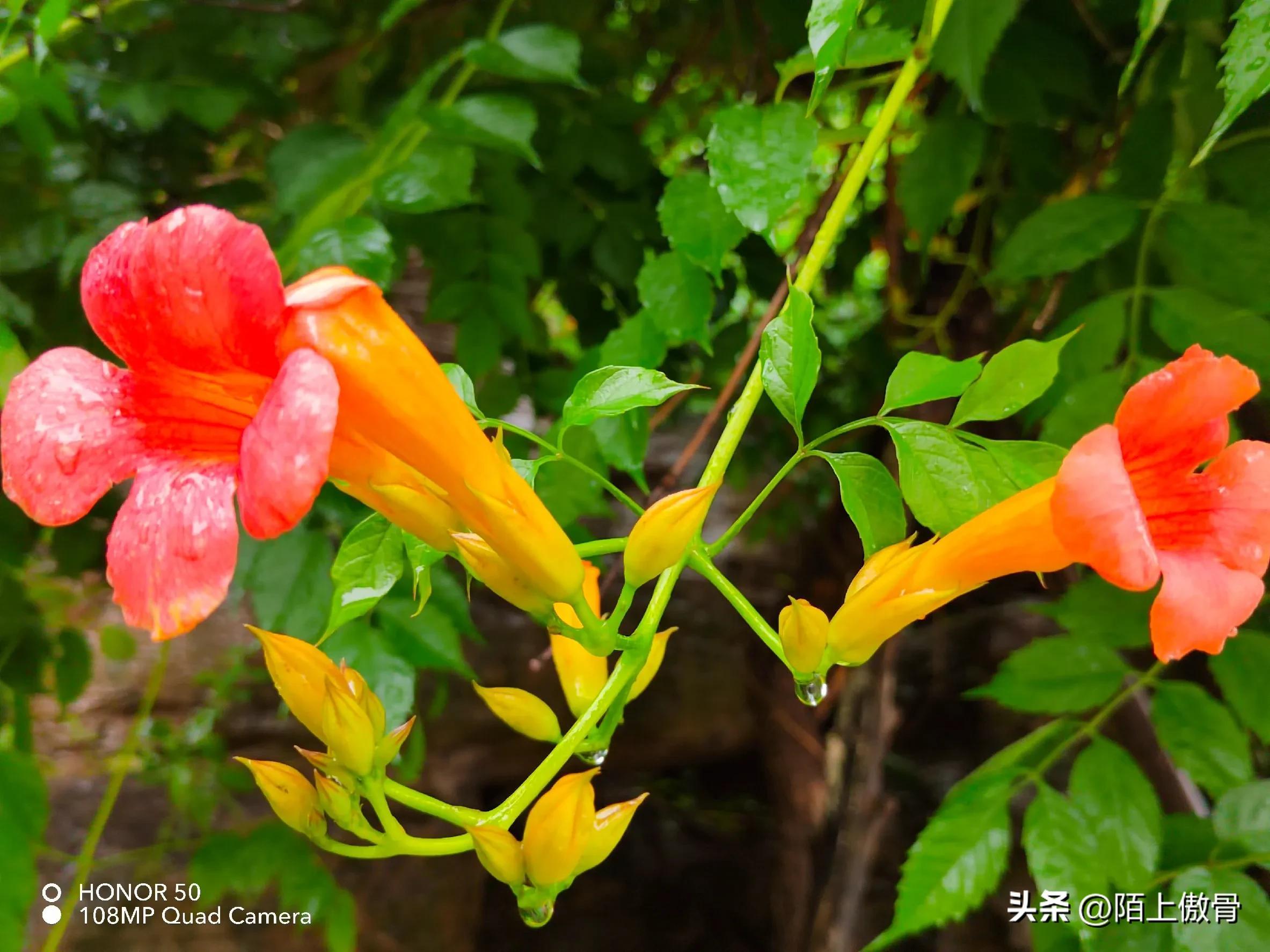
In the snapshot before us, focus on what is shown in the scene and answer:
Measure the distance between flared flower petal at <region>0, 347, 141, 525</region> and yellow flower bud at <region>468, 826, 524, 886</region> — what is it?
26cm

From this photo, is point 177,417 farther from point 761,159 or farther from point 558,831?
point 761,159

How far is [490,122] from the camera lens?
819mm

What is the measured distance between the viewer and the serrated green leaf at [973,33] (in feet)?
2.14

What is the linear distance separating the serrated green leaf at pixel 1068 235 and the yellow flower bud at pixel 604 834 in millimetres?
694

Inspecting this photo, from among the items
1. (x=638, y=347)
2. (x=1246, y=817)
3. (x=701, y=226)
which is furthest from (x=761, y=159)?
(x=1246, y=817)

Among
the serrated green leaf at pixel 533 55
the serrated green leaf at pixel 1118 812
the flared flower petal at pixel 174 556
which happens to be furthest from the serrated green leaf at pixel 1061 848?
the serrated green leaf at pixel 533 55

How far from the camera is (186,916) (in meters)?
1.96

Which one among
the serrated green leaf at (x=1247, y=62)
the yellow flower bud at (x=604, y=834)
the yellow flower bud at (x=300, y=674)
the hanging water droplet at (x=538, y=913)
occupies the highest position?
the serrated green leaf at (x=1247, y=62)

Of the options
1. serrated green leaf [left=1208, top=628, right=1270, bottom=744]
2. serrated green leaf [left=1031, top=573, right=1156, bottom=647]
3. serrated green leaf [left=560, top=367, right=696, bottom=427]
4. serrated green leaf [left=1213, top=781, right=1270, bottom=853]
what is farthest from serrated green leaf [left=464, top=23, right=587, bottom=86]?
serrated green leaf [left=1213, top=781, right=1270, bottom=853]

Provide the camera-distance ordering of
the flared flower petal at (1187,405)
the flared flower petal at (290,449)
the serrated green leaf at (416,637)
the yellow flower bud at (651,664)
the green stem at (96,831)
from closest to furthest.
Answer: the flared flower petal at (290,449) → the flared flower petal at (1187,405) → the yellow flower bud at (651,664) → the serrated green leaf at (416,637) → the green stem at (96,831)

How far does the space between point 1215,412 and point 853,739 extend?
1.80m

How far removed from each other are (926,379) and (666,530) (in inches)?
8.3

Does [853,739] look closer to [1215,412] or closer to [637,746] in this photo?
[637,746]

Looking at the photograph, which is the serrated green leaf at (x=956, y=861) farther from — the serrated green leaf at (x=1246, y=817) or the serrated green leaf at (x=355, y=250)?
the serrated green leaf at (x=355, y=250)
